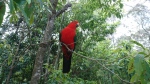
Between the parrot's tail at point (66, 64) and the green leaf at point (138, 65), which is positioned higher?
the green leaf at point (138, 65)

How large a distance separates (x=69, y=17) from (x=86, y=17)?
20.6 inches

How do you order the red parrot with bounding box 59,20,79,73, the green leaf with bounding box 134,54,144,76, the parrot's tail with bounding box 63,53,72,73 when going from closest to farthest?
the green leaf with bounding box 134,54,144,76
the parrot's tail with bounding box 63,53,72,73
the red parrot with bounding box 59,20,79,73

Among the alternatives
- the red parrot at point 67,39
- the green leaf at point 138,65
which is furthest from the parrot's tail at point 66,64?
the green leaf at point 138,65

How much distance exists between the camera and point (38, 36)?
446 cm

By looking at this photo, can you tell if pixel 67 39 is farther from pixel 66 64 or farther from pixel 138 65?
pixel 138 65

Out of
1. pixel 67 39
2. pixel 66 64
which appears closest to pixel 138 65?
pixel 66 64

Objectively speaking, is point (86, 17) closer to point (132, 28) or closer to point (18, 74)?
point (18, 74)

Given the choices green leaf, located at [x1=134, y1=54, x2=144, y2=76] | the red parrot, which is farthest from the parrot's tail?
green leaf, located at [x1=134, y1=54, x2=144, y2=76]

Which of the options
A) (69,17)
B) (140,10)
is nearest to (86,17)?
(69,17)

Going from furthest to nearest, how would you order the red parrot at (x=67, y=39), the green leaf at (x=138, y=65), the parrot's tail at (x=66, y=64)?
the red parrot at (x=67, y=39) → the parrot's tail at (x=66, y=64) → the green leaf at (x=138, y=65)

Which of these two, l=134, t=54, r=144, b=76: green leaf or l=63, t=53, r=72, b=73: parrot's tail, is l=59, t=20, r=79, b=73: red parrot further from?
l=134, t=54, r=144, b=76: green leaf

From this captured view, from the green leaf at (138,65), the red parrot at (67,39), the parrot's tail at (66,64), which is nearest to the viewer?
the green leaf at (138,65)

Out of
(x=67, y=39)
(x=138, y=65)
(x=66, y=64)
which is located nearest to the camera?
(x=138, y=65)

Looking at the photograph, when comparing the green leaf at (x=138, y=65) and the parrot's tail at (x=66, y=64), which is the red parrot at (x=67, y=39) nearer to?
the parrot's tail at (x=66, y=64)
